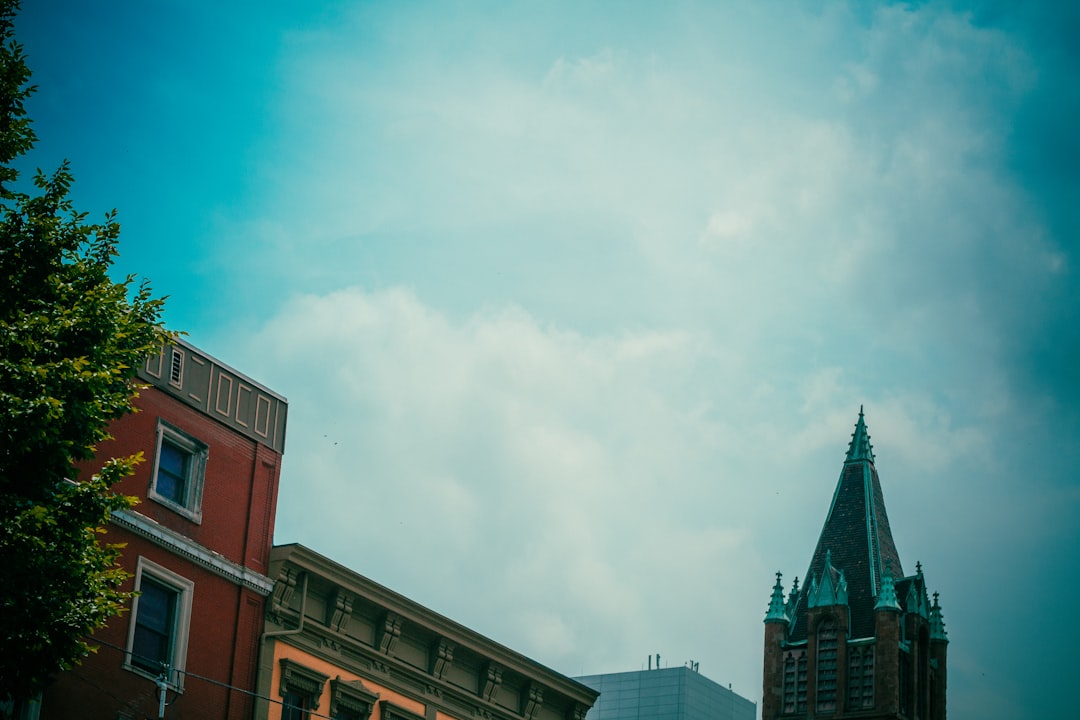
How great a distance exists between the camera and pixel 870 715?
84500 mm

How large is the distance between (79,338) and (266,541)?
10871 mm

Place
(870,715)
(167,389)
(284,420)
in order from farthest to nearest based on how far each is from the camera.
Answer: (870,715)
(284,420)
(167,389)

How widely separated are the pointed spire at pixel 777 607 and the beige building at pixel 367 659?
163ft

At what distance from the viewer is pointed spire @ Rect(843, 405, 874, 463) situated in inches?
3844

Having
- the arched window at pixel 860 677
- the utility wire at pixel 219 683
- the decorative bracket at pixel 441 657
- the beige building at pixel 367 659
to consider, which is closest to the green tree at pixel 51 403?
the utility wire at pixel 219 683

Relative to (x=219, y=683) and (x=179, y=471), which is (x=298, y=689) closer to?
(x=219, y=683)

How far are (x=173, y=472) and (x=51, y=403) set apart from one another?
10.0 m

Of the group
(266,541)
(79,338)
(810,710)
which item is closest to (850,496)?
(810,710)

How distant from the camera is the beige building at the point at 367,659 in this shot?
1410 inches

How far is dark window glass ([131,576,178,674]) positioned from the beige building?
98.9 inches

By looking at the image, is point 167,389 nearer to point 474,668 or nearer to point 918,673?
point 474,668

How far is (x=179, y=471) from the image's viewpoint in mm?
34719

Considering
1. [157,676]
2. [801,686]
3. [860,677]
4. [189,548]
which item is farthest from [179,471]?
[801,686]

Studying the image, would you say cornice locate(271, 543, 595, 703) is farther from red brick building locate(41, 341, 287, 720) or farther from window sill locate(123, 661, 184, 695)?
window sill locate(123, 661, 184, 695)
